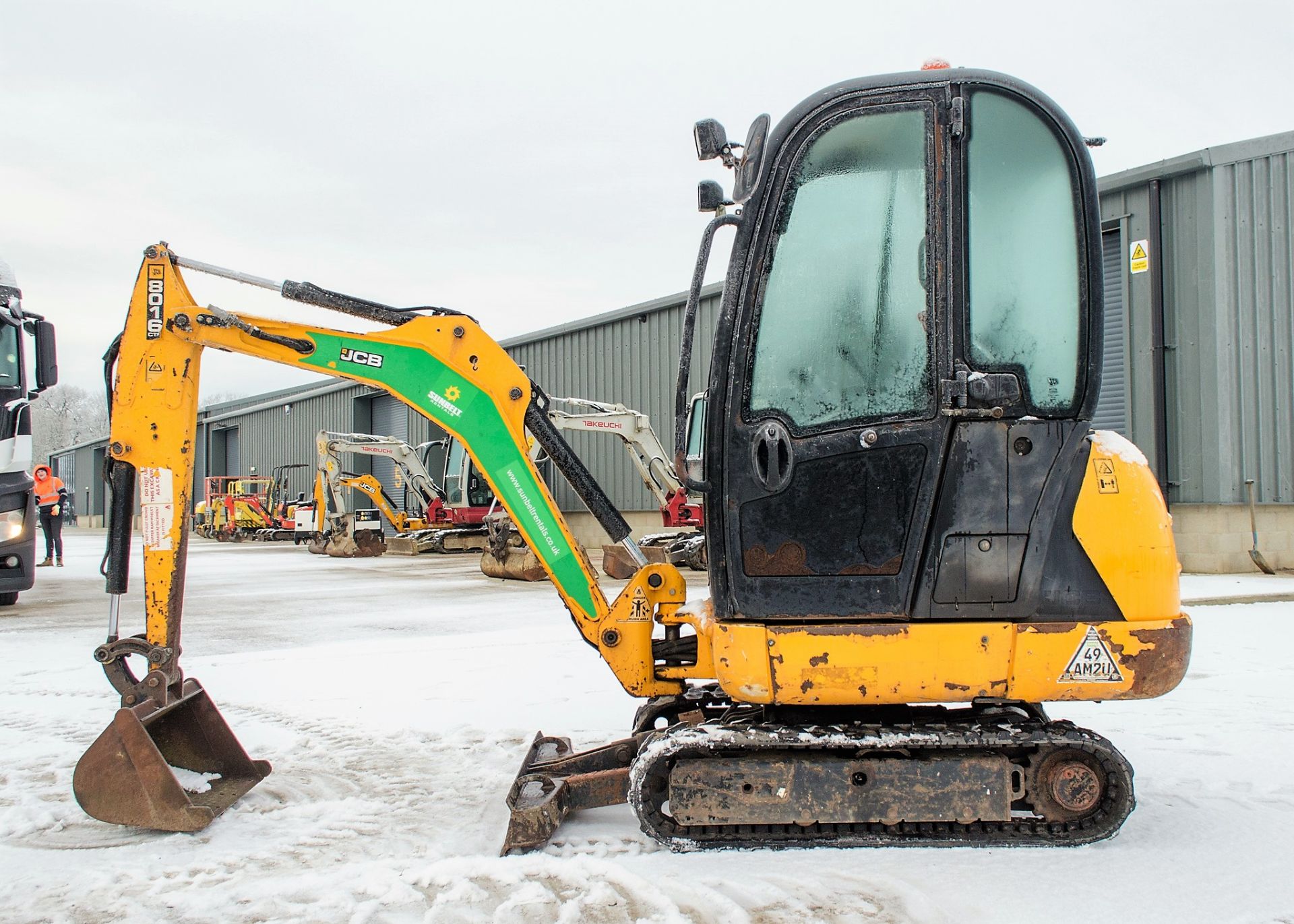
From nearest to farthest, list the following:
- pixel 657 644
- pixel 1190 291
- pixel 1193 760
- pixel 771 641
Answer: pixel 771 641 → pixel 657 644 → pixel 1193 760 → pixel 1190 291

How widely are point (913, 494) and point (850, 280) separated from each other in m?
0.76

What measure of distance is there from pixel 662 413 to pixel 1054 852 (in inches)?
721

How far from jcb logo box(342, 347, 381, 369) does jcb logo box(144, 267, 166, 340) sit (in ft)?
2.50

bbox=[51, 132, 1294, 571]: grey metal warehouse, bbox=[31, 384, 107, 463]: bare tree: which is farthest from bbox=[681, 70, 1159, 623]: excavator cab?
bbox=[31, 384, 107, 463]: bare tree

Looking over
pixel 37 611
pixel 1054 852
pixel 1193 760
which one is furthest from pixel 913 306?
pixel 37 611

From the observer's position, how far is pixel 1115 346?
13555 mm

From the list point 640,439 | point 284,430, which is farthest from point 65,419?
point 640,439

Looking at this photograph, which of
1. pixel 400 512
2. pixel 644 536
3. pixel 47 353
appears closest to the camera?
pixel 47 353

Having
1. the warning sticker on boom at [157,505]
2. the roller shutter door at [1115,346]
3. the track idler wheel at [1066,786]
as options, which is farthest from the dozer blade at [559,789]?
the roller shutter door at [1115,346]

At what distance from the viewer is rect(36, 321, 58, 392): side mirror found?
9906 mm

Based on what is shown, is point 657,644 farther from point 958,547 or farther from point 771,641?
point 958,547

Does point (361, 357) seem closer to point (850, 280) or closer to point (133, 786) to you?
point (133, 786)

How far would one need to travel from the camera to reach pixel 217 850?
3.39m

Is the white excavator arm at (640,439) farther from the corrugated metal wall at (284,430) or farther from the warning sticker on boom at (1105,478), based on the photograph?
the corrugated metal wall at (284,430)
